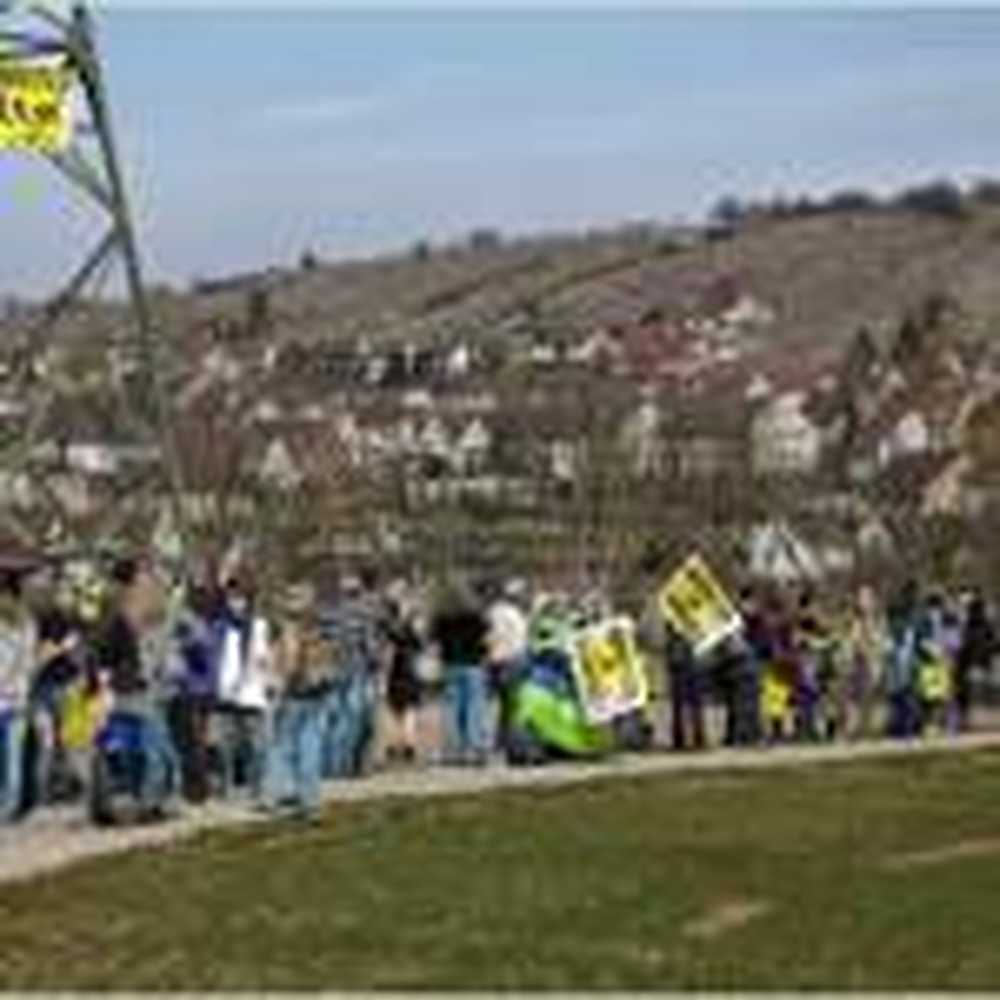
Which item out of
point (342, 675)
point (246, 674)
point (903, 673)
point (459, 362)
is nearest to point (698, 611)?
point (903, 673)

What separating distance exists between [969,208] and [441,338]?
1718 inches

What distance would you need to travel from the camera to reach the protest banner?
3269 centimetres

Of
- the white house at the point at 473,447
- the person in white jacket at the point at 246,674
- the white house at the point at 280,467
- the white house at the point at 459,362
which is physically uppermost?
the white house at the point at 459,362

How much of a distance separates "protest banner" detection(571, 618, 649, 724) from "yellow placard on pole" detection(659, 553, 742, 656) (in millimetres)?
409

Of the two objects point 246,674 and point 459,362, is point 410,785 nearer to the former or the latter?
point 246,674

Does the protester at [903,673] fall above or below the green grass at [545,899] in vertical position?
above

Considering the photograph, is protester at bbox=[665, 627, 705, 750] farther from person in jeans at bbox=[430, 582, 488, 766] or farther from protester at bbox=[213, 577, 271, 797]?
protester at bbox=[213, 577, 271, 797]

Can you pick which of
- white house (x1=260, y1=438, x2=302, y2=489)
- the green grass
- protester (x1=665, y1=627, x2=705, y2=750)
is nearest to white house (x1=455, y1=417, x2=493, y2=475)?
white house (x1=260, y1=438, x2=302, y2=489)

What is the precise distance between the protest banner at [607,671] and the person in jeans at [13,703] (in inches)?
265

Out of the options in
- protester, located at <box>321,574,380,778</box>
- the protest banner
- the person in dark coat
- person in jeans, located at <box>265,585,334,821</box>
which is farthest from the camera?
the protest banner

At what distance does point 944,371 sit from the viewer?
318 feet

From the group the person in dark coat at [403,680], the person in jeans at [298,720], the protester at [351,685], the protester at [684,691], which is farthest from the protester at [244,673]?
the protester at [684,691]

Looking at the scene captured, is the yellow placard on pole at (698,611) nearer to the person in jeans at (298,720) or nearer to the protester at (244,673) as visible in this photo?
the person in jeans at (298,720)

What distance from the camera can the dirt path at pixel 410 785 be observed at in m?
24.4
